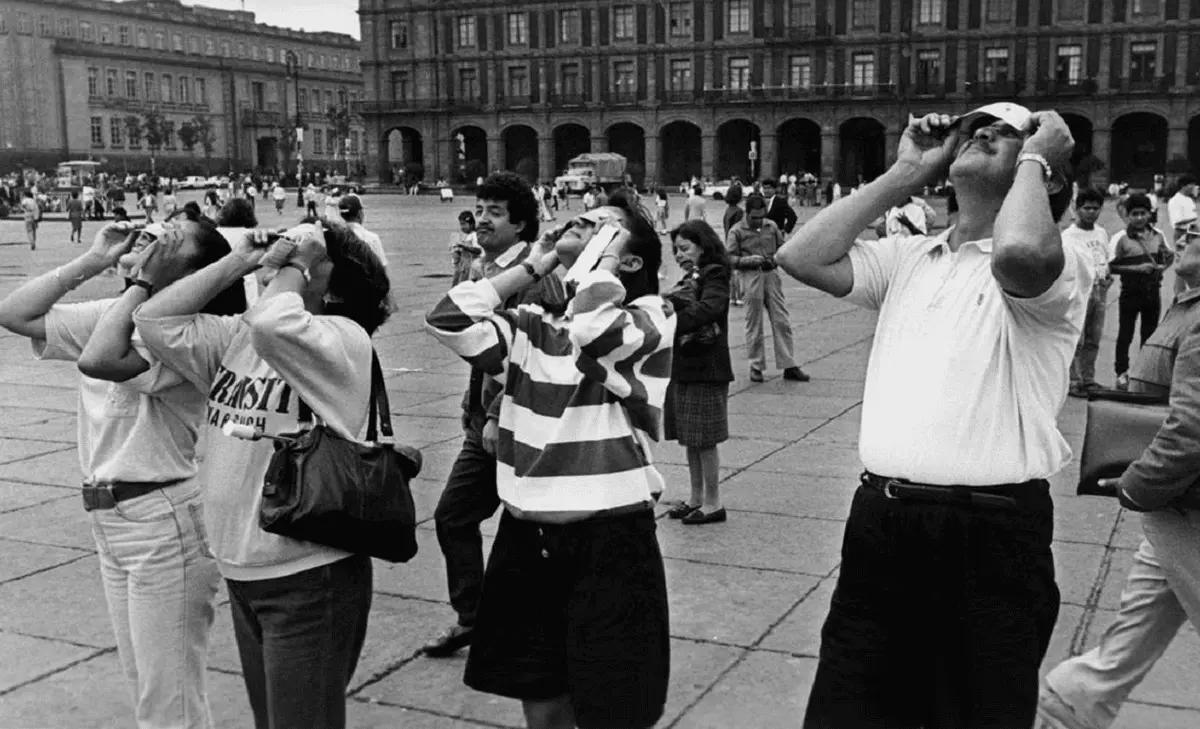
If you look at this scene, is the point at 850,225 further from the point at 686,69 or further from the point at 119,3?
the point at 119,3

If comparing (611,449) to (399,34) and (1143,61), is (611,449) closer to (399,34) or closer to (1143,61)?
(1143,61)

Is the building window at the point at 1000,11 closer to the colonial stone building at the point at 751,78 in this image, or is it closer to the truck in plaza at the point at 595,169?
the colonial stone building at the point at 751,78

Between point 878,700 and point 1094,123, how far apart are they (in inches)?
2969

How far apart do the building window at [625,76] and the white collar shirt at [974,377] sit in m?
80.2

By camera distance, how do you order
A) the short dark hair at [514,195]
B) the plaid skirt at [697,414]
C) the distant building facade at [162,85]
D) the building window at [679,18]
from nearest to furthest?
1. the short dark hair at [514,195]
2. the plaid skirt at [697,414]
3. the building window at [679,18]
4. the distant building facade at [162,85]

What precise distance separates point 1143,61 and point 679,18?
26.7m

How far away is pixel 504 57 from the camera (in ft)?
276

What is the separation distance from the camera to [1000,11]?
2886 inches

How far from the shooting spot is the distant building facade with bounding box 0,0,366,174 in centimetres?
9750

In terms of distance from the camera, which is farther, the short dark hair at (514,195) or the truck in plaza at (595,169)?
the truck in plaza at (595,169)

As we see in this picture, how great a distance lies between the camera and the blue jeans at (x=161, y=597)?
3504 millimetres

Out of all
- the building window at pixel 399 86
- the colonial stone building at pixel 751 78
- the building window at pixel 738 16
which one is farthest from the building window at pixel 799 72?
the building window at pixel 399 86

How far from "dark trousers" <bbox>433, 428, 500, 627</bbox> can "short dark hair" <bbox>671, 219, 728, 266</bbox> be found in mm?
2549

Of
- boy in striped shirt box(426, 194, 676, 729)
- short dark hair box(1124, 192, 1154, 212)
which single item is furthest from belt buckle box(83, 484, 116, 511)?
short dark hair box(1124, 192, 1154, 212)
